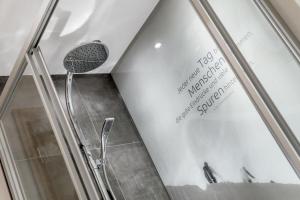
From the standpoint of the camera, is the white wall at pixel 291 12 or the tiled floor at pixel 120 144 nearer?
the white wall at pixel 291 12

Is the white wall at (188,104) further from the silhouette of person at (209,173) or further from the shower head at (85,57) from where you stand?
the shower head at (85,57)

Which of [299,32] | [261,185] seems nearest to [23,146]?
[261,185]

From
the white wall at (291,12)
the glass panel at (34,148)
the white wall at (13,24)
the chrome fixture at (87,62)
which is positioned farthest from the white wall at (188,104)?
the glass panel at (34,148)

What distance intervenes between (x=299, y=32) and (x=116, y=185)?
109 cm

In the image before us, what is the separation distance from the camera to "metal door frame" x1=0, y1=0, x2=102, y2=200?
3.42 ft

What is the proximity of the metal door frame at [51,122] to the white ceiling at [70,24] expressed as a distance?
197 mm

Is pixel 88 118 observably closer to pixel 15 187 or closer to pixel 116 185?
pixel 116 185

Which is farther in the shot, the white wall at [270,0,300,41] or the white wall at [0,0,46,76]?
the white wall at [0,0,46,76]

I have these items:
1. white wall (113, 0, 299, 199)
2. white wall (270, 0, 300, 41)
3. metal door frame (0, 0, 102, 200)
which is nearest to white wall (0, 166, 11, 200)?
metal door frame (0, 0, 102, 200)

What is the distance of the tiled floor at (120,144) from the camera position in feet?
5.65

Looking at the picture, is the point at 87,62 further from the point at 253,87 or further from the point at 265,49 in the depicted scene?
the point at 253,87

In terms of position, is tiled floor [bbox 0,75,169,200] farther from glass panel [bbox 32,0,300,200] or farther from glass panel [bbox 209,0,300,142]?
glass panel [bbox 209,0,300,142]

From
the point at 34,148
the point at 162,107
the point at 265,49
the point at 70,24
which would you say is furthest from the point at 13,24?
the point at 265,49

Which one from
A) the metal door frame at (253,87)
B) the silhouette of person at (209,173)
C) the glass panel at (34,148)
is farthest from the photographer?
the silhouette of person at (209,173)
